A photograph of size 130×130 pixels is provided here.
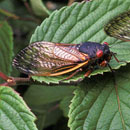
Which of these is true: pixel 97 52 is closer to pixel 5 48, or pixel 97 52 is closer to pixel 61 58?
pixel 61 58

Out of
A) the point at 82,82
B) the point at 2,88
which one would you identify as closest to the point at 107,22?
the point at 82,82

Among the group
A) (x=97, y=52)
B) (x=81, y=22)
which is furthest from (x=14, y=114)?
(x=81, y=22)

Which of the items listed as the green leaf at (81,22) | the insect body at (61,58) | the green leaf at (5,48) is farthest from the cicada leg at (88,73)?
the green leaf at (5,48)

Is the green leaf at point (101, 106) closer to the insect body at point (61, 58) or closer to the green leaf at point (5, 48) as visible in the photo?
the insect body at point (61, 58)

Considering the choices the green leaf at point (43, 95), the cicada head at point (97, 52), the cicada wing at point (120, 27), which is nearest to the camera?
the cicada head at point (97, 52)

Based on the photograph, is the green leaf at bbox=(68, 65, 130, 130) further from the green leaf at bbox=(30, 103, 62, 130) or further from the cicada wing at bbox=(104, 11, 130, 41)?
the green leaf at bbox=(30, 103, 62, 130)

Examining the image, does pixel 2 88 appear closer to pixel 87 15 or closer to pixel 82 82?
pixel 82 82
